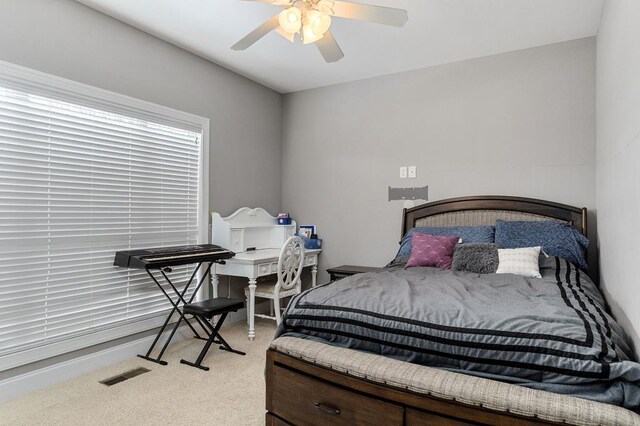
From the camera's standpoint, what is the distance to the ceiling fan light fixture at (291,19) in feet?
6.70

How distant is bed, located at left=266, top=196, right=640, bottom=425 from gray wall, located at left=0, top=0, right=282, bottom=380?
1989 millimetres

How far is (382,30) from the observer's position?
122 inches

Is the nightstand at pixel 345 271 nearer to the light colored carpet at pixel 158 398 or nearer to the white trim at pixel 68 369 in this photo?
the light colored carpet at pixel 158 398

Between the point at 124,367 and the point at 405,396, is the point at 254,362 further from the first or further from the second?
the point at 405,396

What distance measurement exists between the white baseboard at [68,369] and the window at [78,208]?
10cm

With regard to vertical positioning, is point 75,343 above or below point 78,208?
below

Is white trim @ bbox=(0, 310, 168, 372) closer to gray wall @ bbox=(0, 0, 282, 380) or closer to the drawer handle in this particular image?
gray wall @ bbox=(0, 0, 282, 380)

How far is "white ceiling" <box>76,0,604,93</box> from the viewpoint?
275cm

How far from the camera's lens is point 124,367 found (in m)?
2.88

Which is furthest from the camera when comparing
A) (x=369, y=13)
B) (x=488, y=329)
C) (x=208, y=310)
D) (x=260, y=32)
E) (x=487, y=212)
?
(x=487, y=212)

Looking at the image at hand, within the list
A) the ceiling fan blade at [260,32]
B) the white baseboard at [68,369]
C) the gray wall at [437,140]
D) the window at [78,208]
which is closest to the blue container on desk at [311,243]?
the gray wall at [437,140]

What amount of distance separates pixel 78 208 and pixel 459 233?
120 inches

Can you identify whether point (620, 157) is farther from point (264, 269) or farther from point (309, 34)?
point (264, 269)

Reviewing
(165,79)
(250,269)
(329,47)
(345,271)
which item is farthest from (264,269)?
(329,47)
